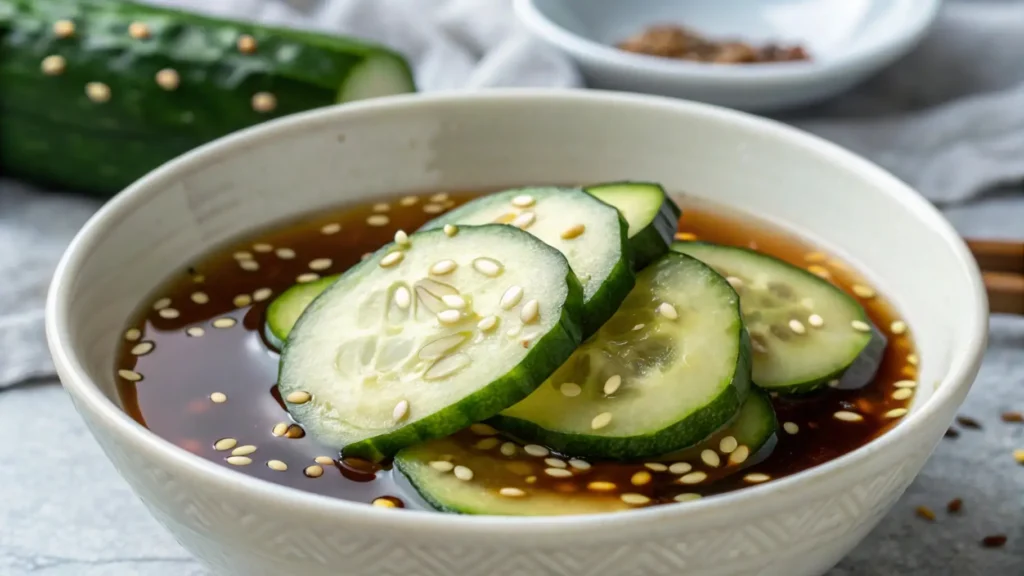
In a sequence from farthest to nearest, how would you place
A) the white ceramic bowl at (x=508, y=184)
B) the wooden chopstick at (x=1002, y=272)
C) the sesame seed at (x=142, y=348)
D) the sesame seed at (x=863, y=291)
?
the wooden chopstick at (x=1002, y=272) → the sesame seed at (x=863, y=291) → the sesame seed at (x=142, y=348) → the white ceramic bowl at (x=508, y=184)

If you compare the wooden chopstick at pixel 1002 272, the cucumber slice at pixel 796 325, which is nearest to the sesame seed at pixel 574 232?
the cucumber slice at pixel 796 325

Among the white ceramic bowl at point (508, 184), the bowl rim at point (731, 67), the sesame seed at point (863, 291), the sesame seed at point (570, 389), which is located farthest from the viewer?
the bowl rim at point (731, 67)

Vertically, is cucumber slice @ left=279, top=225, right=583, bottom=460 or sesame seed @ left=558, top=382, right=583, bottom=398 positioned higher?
cucumber slice @ left=279, top=225, right=583, bottom=460

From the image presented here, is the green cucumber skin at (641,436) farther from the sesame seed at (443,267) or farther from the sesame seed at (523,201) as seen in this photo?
the sesame seed at (523,201)

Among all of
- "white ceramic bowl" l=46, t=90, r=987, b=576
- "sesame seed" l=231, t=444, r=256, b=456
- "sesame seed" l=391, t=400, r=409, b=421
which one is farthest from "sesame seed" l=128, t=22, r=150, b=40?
"sesame seed" l=391, t=400, r=409, b=421

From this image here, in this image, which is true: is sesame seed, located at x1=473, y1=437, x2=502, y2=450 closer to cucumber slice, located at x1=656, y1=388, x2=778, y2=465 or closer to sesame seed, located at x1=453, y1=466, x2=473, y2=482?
sesame seed, located at x1=453, y1=466, x2=473, y2=482

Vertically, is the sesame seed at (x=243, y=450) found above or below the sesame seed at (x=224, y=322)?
above
